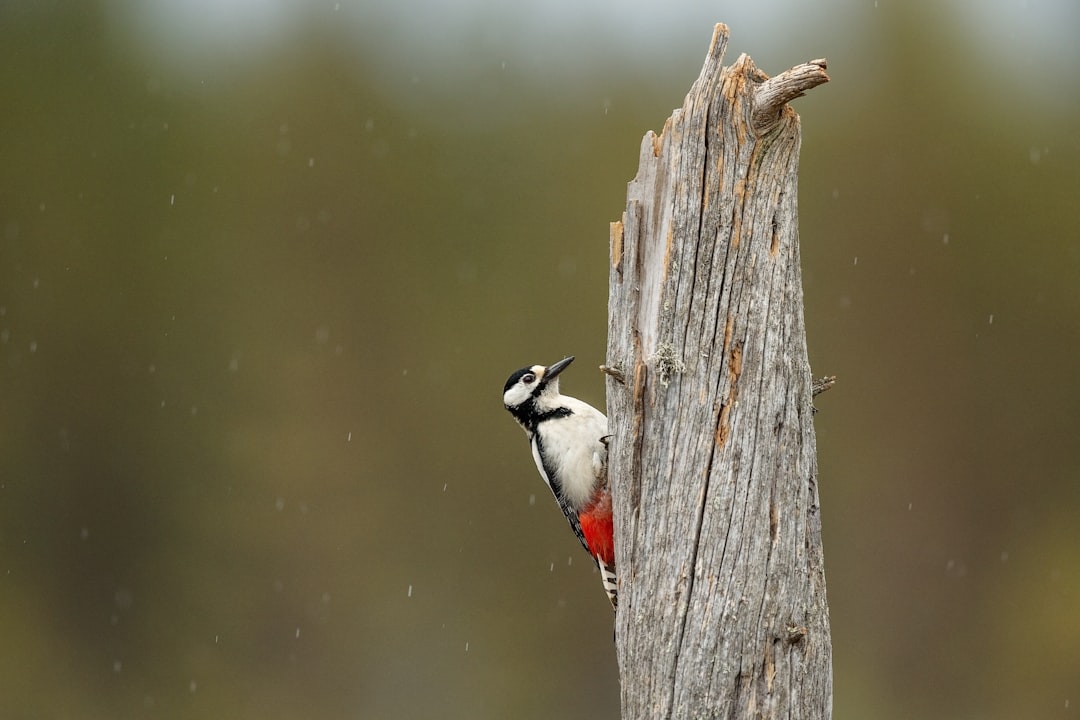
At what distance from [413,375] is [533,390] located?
922cm

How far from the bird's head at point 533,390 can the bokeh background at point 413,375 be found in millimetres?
7681

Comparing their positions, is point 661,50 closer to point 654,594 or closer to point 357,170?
point 357,170

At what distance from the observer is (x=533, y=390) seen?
5.81 meters

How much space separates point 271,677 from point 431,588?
217cm

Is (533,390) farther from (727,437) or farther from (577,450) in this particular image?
(727,437)

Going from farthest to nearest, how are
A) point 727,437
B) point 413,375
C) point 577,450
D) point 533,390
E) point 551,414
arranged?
point 413,375 < point 533,390 < point 551,414 < point 577,450 < point 727,437

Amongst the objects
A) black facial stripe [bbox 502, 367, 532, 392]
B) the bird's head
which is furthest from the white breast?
black facial stripe [bbox 502, 367, 532, 392]

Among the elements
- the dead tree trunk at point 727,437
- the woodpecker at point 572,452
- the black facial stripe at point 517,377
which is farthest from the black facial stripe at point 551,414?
the dead tree trunk at point 727,437

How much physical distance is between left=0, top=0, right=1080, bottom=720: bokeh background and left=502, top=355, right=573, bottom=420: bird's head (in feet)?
25.2

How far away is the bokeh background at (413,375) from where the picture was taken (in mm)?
14344

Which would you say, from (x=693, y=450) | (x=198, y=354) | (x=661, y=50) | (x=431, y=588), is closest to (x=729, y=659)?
(x=693, y=450)

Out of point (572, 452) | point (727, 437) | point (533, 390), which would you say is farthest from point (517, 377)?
point (727, 437)

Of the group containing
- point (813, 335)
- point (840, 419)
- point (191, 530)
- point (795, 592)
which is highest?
A: point (813, 335)

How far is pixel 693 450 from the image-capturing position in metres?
4.18
